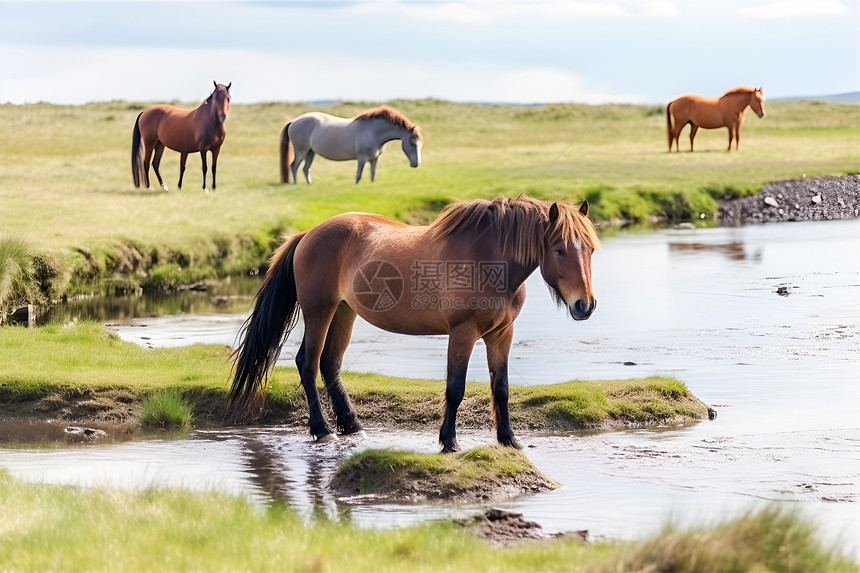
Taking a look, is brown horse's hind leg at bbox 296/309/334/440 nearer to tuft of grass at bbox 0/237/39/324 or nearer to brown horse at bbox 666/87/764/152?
tuft of grass at bbox 0/237/39/324

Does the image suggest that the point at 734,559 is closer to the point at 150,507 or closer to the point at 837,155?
the point at 150,507

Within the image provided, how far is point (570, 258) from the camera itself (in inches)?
344

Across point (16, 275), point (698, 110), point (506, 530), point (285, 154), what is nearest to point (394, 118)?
point (285, 154)

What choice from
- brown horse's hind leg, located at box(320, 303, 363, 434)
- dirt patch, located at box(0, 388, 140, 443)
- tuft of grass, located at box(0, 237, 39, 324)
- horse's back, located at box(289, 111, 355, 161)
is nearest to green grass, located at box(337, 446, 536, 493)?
brown horse's hind leg, located at box(320, 303, 363, 434)

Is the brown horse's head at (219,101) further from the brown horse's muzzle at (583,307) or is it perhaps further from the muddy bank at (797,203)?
the muddy bank at (797,203)

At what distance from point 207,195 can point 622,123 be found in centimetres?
4341

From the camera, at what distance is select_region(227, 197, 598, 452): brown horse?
29.2ft

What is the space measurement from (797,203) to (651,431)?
2966 centimetres

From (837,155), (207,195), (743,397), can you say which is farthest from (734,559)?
(837,155)

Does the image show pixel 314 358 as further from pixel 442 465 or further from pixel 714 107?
pixel 714 107

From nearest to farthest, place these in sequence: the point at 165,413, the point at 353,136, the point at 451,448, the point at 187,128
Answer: the point at 451,448 → the point at 165,413 → the point at 187,128 → the point at 353,136

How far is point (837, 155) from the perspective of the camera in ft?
155

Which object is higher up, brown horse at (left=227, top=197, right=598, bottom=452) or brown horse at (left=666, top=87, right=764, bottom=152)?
brown horse at (left=666, top=87, right=764, bottom=152)

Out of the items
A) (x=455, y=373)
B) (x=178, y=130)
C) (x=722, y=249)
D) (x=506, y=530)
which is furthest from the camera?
(x=722, y=249)
